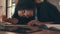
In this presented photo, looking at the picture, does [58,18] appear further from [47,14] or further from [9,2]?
[9,2]

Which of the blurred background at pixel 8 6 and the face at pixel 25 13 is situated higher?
the blurred background at pixel 8 6

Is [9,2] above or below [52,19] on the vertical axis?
above

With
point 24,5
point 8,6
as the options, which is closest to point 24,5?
point 24,5

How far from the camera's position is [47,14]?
78 centimetres

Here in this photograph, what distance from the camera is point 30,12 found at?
0.79 metres

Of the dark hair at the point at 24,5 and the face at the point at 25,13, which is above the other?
the dark hair at the point at 24,5

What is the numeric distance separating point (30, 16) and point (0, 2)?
22 centimetres

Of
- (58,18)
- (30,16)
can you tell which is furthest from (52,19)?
(30,16)

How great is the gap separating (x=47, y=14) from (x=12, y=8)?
236mm

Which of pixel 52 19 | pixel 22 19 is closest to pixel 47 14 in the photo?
pixel 52 19

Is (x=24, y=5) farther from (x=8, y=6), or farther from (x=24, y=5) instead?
(x=8, y=6)

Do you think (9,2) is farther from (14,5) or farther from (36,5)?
(36,5)

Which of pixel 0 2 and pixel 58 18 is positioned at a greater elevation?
pixel 0 2

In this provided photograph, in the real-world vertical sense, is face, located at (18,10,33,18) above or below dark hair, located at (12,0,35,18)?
below
